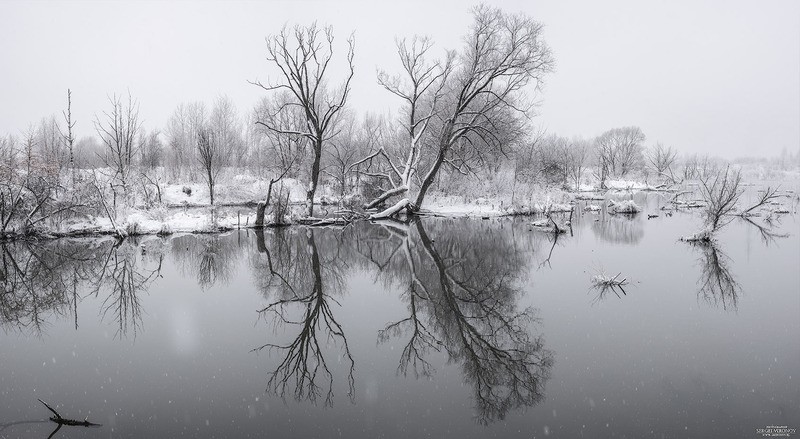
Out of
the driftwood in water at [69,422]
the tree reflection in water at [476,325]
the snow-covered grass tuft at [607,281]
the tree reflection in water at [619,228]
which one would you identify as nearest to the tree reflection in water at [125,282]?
the driftwood in water at [69,422]

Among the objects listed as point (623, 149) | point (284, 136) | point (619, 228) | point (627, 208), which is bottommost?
point (619, 228)

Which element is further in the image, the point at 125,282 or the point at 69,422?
the point at 125,282

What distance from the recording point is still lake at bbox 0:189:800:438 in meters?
5.05

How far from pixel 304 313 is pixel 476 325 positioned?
3.54 meters

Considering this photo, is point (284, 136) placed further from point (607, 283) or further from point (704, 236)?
point (607, 283)

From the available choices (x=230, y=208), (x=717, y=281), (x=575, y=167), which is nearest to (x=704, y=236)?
(x=717, y=281)

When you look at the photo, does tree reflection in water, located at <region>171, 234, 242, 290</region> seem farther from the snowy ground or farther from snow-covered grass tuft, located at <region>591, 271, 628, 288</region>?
snow-covered grass tuft, located at <region>591, 271, 628, 288</region>

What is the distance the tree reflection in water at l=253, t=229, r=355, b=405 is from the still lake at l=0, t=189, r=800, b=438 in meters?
0.05

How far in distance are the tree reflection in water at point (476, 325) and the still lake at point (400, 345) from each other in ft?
0.14

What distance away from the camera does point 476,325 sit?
8055 mm

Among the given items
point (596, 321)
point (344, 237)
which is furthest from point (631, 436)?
point (344, 237)

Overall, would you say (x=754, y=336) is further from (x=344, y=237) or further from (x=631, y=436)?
(x=344, y=237)

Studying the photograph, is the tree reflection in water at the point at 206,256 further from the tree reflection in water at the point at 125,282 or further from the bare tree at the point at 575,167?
the bare tree at the point at 575,167

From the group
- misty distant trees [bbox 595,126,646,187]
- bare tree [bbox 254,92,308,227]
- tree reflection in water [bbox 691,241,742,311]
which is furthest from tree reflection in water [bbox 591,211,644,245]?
misty distant trees [bbox 595,126,646,187]
